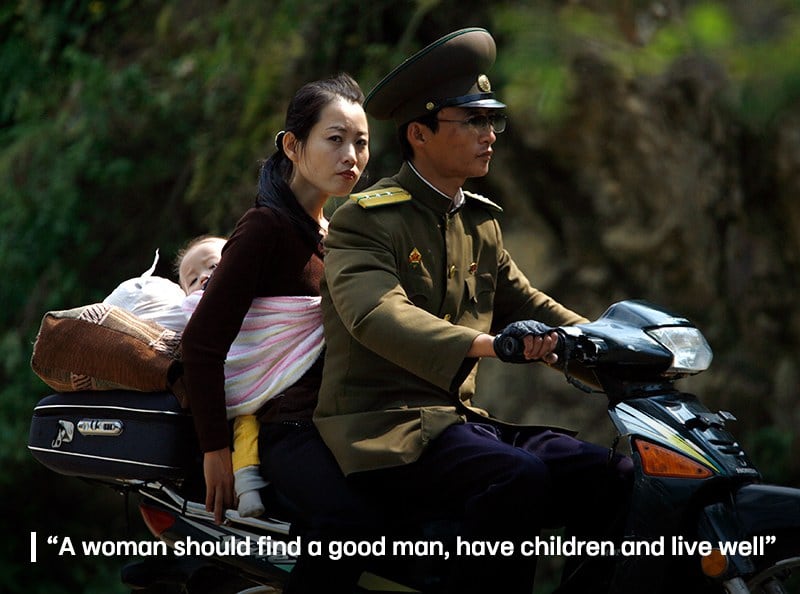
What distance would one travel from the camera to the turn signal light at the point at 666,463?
265cm

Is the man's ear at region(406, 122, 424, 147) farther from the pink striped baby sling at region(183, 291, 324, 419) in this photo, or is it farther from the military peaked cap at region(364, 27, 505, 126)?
the pink striped baby sling at region(183, 291, 324, 419)

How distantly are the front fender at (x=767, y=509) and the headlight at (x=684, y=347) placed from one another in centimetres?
29

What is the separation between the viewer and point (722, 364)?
5.65 metres

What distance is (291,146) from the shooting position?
10.8 ft

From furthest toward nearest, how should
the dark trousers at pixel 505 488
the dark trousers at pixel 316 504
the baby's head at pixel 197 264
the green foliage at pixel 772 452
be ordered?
1. the green foliage at pixel 772 452
2. the baby's head at pixel 197 264
3. the dark trousers at pixel 316 504
4. the dark trousers at pixel 505 488

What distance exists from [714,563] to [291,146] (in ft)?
4.74

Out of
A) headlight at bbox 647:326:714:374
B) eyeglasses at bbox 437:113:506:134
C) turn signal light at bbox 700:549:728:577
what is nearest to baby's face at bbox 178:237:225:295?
eyeglasses at bbox 437:113:506:134

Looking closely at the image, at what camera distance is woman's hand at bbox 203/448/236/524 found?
3.07m

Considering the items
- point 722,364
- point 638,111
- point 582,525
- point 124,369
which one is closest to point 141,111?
point 638,111

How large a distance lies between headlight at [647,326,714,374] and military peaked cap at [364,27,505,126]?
66 cm

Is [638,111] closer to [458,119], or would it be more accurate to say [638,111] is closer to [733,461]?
[458,119]

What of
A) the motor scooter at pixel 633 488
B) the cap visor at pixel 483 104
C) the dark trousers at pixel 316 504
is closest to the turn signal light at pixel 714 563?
the motor scooter at pixel 633 488

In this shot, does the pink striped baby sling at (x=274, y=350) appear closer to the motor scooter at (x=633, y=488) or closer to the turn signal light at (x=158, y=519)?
the motor scooter at (x=633, y=488)

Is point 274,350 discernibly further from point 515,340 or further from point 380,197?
point 515,340
